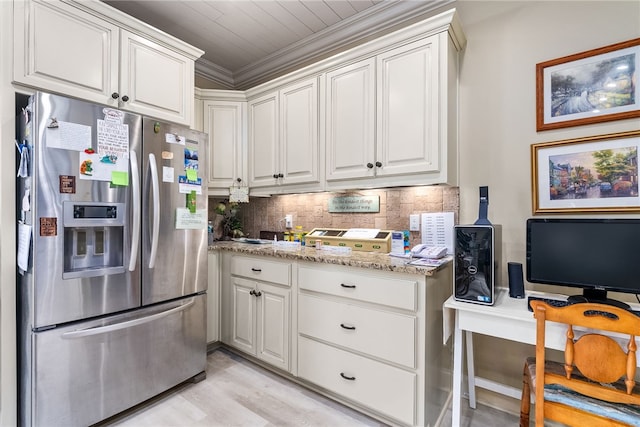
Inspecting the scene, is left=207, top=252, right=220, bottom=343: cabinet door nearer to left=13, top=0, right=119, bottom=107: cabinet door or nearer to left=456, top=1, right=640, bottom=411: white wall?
left=13, top=0, right=119, bottom=107: cabinet door

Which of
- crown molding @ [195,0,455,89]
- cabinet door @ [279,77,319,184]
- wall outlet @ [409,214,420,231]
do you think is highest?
crown molding @ [195,0,455,89]

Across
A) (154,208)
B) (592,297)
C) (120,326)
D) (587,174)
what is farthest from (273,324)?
(587,174)

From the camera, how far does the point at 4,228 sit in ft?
5.10

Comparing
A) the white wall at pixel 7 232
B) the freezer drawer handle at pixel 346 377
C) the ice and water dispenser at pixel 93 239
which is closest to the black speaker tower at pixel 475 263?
the freezer drawer handle at pixel 346 377

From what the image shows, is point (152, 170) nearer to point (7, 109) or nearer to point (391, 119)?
point (7, 109)

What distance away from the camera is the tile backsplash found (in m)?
2.21

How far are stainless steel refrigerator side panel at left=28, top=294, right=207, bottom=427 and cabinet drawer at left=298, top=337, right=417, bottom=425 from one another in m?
0.84

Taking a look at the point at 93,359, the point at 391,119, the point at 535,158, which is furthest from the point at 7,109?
the point at 535,158

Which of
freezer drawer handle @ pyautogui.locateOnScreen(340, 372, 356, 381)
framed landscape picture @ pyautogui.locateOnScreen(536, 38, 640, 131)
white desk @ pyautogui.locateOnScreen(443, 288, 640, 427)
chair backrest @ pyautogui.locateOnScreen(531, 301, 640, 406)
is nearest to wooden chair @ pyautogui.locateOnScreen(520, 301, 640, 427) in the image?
chair backrest @ pyautogui.locateOnScreen(531, 301, 640, 406)

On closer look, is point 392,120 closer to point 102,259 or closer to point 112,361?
point 102,259

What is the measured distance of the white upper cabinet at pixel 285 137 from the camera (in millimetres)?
2506

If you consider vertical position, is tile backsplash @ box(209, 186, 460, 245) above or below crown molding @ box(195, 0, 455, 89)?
below

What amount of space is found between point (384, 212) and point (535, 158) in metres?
1.05

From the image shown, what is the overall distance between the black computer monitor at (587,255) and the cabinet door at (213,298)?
2315 millimetres
